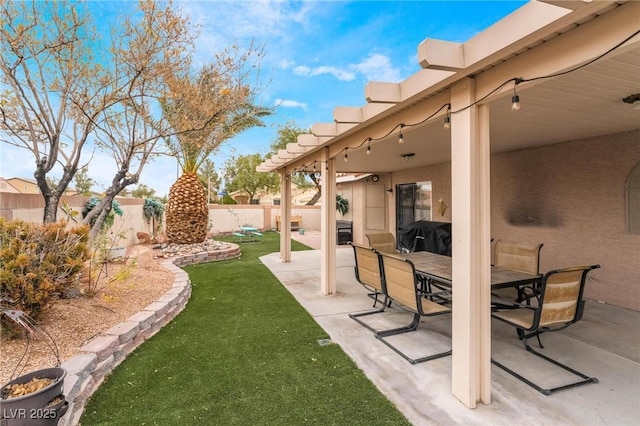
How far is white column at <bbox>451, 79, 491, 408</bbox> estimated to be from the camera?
102 inches

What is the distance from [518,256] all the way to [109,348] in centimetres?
554

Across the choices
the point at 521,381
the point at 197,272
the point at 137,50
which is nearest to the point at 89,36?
the point at 137,50

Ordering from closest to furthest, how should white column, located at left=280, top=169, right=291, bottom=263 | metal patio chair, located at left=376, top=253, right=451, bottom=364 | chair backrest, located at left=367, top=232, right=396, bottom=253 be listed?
metal patio chair, located at left=376, top=253, right=451, bottom=364 → chair backrest, located at left=367, top=232, right=396, bottom=253 → white column, located at left=280, top=169, right=291, bottom=263

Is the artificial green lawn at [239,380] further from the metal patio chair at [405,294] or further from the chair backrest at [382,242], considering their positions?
the chair backrest at [382,242]

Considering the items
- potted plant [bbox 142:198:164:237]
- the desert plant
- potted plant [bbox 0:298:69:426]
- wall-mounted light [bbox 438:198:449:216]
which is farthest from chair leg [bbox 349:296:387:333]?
potted plant [bbox 142:198:164:237]

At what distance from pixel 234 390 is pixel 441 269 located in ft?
10.2

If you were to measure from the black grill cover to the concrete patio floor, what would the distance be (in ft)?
8.37

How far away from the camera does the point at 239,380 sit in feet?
9.99

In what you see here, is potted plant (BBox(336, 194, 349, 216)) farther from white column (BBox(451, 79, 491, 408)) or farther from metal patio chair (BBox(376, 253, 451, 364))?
white column (BBox(451, 79, 491, 408))

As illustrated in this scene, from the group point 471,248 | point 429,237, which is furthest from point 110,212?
point 471,248

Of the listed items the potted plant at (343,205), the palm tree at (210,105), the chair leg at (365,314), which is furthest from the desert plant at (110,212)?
the potted plant at (343,205)

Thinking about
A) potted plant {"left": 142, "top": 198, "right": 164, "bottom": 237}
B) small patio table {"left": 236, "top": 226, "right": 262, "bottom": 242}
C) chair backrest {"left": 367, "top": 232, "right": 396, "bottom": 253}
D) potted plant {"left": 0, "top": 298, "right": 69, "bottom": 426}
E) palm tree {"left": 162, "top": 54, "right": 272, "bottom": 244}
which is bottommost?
potted plant {"left": 0, "top": 298, "right": 69, "bottom": 426}

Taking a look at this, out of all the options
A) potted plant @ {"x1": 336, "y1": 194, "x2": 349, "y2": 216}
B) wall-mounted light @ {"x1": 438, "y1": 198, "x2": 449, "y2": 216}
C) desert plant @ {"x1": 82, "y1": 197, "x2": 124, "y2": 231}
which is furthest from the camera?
potted plant @ {"x1": 336, "y1": 194, "x2": 349, "y2": 216}

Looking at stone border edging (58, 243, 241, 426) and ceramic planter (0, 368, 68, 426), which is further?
stone border edging (58, 243, 241, 426)
